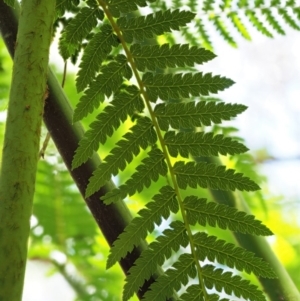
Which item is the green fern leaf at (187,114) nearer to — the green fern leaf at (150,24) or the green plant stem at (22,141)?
the green fern leaf at (150,24)

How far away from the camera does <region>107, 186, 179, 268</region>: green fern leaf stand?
0.59 metres

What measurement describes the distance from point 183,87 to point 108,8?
15 cm

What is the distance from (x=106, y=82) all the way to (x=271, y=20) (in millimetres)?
662

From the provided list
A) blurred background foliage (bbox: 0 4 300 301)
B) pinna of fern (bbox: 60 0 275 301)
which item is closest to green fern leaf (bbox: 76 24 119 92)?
pinna of fern (bbox: 60 0 275 301)

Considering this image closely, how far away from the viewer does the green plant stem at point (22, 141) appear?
0.34 m

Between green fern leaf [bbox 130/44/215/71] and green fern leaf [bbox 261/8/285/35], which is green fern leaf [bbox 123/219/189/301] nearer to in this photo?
green fern leaf [bbox 130/44/215/71]

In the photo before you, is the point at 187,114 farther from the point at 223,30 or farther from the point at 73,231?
the point at 73,231

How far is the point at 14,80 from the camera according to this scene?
1.45 feet

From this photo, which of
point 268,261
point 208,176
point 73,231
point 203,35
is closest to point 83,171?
point 208,176

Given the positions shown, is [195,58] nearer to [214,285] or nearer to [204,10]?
[214,285]

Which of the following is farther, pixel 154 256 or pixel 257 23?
pixel 257 23

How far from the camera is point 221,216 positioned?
635mm

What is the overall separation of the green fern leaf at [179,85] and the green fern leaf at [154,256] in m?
0.14

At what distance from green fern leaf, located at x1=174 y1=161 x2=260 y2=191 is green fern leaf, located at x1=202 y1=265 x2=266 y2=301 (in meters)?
0.10
